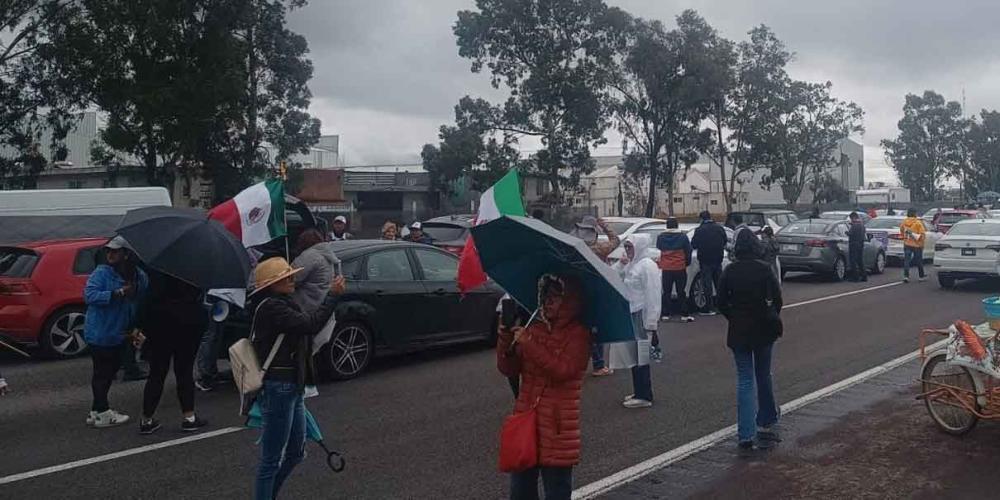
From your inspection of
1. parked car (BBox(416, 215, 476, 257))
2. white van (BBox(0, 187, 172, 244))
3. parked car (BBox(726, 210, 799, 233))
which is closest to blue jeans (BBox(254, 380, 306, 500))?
parked car (BBox(416, 215, 476, 257))

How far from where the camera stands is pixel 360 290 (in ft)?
31.8

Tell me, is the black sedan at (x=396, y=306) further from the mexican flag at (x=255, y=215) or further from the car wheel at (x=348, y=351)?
the mexican flag at (x=255, y=215)

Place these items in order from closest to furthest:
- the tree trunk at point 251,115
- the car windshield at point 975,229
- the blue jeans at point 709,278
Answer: the blue jeans at point 709,278 → the car windshield at point 975,229 → the tree trunk at point 251,115

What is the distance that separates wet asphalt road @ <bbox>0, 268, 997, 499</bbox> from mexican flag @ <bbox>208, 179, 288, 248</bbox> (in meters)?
1.68

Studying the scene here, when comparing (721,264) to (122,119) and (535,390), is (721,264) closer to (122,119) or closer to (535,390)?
(535,390)

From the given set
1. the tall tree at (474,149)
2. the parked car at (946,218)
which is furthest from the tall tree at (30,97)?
the parked car at (946,218)

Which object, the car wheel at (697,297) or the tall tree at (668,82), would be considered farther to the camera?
the tall tree at (668,82)

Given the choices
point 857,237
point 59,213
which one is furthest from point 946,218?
point 59,213

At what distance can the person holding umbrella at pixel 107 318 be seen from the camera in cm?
766

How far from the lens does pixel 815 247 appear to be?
20516mm

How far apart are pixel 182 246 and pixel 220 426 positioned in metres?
2.23

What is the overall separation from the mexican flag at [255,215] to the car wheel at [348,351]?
2267 mm

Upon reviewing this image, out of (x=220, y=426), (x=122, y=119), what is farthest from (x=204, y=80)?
(x=220, y=426)

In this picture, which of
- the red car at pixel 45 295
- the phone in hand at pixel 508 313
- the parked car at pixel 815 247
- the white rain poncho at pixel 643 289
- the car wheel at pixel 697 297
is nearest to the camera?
the phone in hand at pixel 508 313
